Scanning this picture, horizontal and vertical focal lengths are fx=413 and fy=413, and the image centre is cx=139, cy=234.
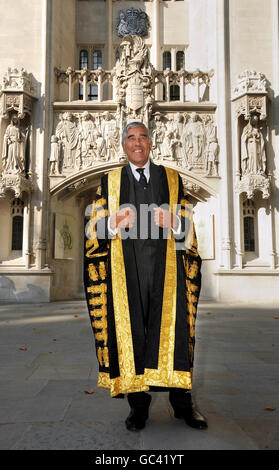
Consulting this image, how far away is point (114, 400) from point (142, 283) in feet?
3.20

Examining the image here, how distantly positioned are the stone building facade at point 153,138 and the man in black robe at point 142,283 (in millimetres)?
9767

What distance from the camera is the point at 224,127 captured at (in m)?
12.9

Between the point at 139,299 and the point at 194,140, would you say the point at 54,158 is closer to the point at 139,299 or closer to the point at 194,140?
the point at 194,140

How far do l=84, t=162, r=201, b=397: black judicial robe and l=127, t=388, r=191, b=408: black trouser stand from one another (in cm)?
5

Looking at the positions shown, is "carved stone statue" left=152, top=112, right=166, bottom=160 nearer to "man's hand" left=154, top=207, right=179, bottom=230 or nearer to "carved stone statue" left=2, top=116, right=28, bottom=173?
"carved stone statue" left=2, top=116, right=28, bottom=173

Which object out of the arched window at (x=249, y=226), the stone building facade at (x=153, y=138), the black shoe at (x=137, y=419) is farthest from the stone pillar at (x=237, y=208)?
the black shoe at (x=137, y=419)

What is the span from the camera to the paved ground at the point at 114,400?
2.15m

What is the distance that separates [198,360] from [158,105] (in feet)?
34.1

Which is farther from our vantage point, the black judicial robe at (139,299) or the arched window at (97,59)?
the arched window at (97,59)

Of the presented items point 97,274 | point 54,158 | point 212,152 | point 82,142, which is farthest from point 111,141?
point 97,274

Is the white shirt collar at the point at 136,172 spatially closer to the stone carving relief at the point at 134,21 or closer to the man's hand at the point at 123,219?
the man's hand at the point at 123,219

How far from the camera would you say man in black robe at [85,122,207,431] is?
96.8 inches

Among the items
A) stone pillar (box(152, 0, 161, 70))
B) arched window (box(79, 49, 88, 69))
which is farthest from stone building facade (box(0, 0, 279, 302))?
stone pillar (box(152, 0, 161, 70))
